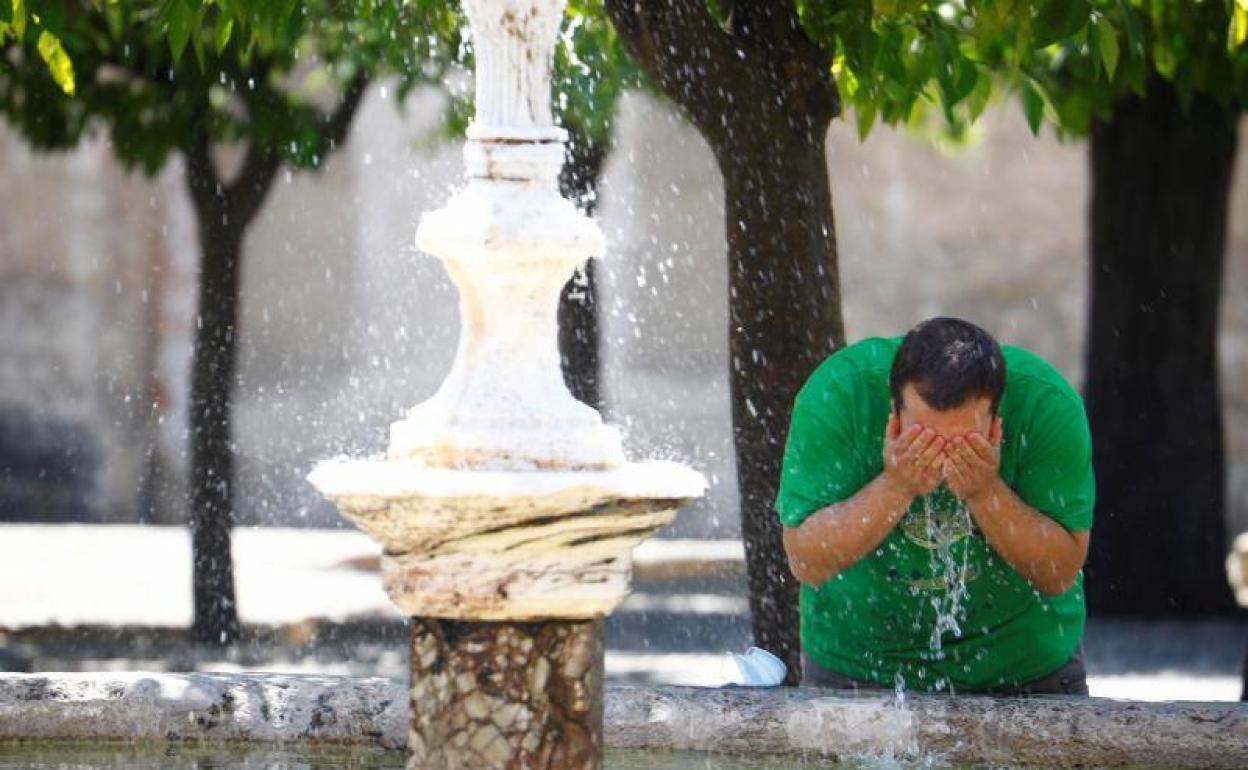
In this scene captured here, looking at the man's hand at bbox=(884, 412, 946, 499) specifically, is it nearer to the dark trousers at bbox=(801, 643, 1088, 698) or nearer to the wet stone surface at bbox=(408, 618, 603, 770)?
the dark trousers at bbox=(801, 643, 1088, 698)

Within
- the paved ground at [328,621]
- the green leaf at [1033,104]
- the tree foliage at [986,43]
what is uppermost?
the tree foliage at [986,43]

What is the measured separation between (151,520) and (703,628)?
17.3ft

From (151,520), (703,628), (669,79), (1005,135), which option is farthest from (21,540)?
(669,79)

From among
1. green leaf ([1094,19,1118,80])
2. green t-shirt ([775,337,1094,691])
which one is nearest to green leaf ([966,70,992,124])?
green leaf ([1094,19,1118,80])

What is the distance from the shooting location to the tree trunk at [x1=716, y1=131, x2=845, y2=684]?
236 inches

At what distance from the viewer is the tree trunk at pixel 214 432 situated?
9.54 meters

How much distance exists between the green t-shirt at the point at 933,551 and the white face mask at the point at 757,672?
0.11 metres

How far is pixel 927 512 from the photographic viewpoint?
14.7ft

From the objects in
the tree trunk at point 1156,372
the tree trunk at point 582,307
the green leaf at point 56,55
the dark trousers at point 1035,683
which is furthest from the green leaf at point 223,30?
the tree trunk at point 1156,372

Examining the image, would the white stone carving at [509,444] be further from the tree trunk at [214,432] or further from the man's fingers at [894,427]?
the tree trunk at [214,432]

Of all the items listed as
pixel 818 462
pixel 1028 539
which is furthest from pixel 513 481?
pixel 1028 539

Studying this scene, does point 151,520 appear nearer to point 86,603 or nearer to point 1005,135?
point 86,603

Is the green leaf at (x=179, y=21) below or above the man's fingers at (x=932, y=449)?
above

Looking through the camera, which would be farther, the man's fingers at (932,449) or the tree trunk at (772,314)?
the tree trunk at (772,314)
